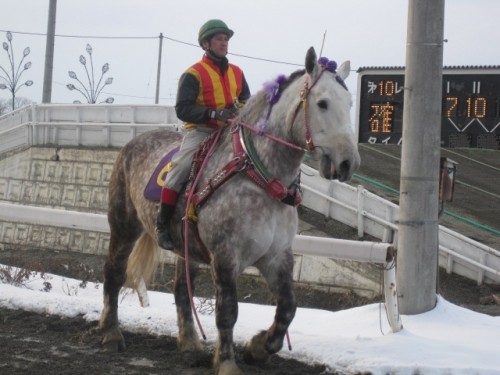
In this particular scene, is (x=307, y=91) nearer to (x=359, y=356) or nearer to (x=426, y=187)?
(x=359, y=356)

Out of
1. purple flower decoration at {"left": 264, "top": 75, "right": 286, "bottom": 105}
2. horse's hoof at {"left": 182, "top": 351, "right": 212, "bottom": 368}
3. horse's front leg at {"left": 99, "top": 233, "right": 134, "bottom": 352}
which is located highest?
purple flower decoration at {"left": 264, "top": 75, "right": 286, "bottom": 105}

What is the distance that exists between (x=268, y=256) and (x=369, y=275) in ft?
27.1

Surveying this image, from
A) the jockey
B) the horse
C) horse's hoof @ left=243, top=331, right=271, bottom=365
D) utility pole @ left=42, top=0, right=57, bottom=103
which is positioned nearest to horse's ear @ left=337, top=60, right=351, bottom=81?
the horse

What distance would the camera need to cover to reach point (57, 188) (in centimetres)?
2227

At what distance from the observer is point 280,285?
5.93 meters

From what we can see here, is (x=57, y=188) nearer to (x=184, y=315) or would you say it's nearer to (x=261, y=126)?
(x=184, y=315)

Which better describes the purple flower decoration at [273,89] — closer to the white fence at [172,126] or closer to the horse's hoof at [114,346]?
the horse's hoof at [114,346]

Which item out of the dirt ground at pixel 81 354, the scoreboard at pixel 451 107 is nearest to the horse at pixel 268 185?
the dirt ground at pixel 81 354

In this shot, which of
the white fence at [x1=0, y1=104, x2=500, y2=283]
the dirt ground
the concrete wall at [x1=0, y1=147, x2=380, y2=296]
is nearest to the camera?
the dirt ground

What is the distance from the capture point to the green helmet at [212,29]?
630cm

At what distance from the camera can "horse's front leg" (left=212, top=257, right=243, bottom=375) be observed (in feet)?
18.5

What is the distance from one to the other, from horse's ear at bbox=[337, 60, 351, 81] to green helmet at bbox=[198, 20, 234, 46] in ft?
3.50

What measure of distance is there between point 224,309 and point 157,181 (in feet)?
4.75

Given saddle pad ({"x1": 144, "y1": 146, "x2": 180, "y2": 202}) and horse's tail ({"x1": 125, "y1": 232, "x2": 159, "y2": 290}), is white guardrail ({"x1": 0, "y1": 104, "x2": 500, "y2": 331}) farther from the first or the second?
horse's tail ({"x1": 125, "y1": 232, "x2": 159, "y2": 290})
